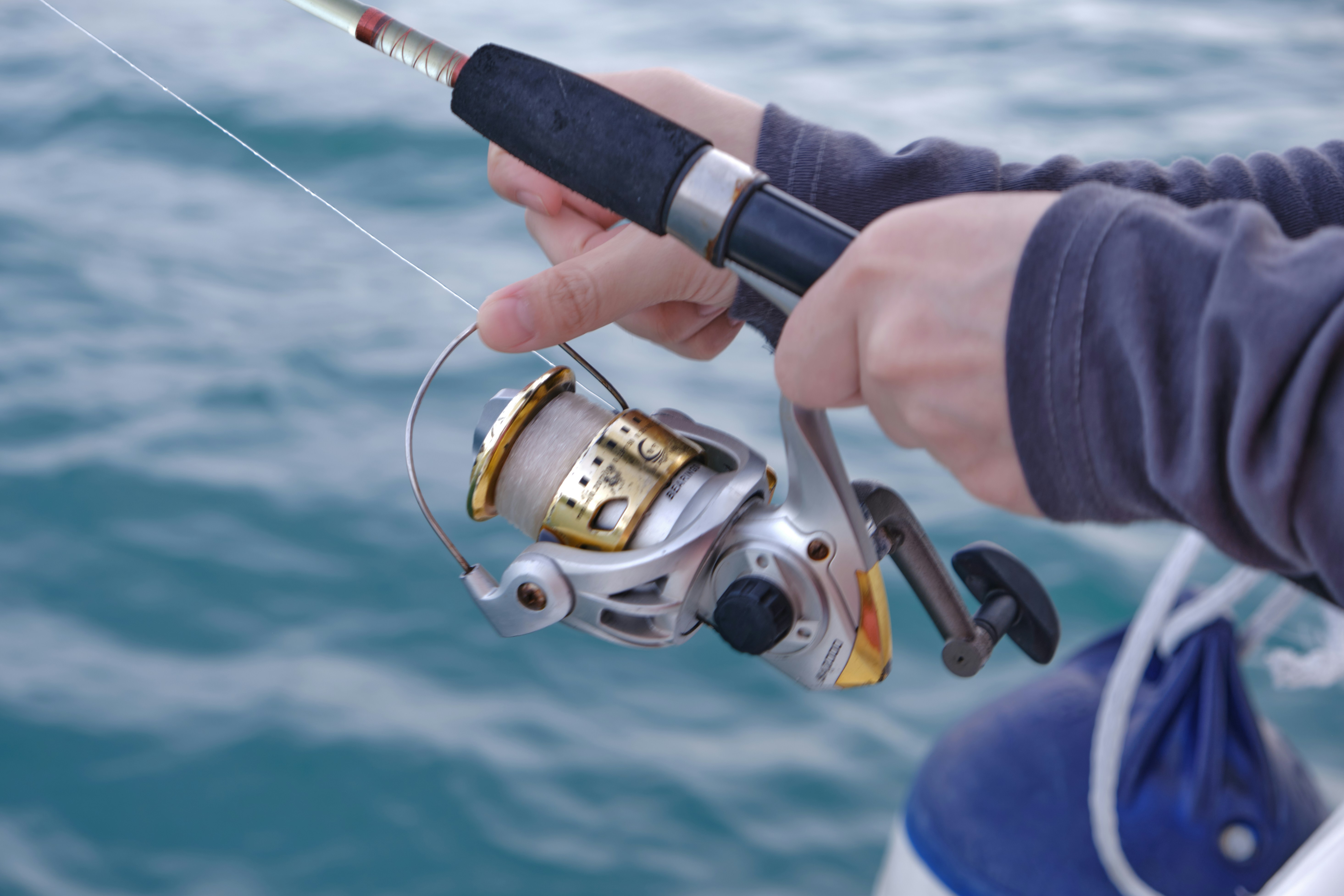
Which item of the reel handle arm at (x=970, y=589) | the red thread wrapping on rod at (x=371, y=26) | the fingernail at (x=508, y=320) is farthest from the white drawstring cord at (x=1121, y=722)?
the red thread wrapping on rod at (x=371, y=26)

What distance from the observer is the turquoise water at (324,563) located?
8.13 feet

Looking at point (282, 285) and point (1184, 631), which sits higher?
point (1184, 631)

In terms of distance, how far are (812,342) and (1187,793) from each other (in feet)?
4.02

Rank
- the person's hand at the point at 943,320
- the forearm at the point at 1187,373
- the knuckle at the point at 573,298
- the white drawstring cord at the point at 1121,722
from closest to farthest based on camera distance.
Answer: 1. the forearm at the point at 1187,373
2. the person's hand at the point at 943,320
3. the knuckle at the point at 573,298
4. the white drawstring cord at the point at 1121,722

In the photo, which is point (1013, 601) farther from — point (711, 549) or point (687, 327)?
point (687, 327)

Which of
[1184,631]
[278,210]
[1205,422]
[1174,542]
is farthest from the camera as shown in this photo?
[278,210]

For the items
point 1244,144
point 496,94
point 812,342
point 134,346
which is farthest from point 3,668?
point 1244,144

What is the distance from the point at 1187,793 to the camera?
1.72 metres

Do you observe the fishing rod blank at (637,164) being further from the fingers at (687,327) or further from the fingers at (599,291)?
the fingers at (687,327)

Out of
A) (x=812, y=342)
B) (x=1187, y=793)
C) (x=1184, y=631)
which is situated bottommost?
(x=1187, y=793)

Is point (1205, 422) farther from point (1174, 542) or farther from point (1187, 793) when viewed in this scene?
point (1174, 542)

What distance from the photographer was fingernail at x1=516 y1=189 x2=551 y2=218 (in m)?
1.45

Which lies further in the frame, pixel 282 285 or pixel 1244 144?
pixel 1244 144

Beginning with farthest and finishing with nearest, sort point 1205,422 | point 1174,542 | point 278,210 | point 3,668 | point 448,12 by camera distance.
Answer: point 448,12 < point 278,210 < point 1174,542 < point 3,668 < point 1205,422
